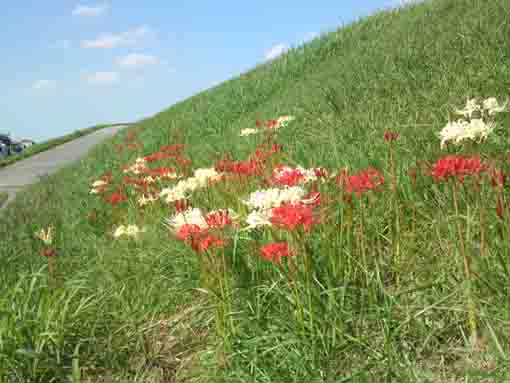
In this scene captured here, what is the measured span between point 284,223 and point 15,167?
651 inches

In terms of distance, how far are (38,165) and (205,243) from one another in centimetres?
1571

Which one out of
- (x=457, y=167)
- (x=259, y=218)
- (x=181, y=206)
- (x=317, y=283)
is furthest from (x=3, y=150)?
(x=457, y=167)

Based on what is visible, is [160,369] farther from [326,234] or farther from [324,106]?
→ [324,106]

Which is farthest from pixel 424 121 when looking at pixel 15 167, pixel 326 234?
pixel 15 167

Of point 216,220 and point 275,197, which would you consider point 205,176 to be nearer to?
point 216,220

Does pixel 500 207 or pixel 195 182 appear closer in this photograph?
pixel 500 207

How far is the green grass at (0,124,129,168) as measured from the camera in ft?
61.0

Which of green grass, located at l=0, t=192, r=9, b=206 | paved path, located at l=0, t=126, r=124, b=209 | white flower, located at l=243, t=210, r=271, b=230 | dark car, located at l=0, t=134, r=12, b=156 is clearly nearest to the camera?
white flower, located at l=243, t=210, r=271, b=230

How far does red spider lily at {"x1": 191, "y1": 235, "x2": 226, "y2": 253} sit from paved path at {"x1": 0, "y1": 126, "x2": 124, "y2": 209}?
9178 mm

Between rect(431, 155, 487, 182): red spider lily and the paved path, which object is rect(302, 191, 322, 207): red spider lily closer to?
rect(431, 155, 487, 182): red spider lily

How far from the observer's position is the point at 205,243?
8.08ft

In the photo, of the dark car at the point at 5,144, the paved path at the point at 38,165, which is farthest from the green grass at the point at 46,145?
the dark car at the point at 5,144

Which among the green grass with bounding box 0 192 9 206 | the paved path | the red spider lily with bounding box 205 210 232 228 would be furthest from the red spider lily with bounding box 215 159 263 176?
the green grass with bounding box 0 192 9 206

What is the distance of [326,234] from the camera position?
2.82 meters
